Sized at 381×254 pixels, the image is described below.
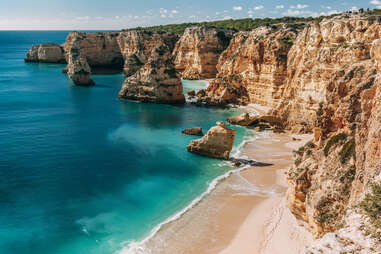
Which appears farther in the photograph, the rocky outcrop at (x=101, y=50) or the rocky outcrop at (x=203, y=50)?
the rocky outcrop at (x=101, y=50)

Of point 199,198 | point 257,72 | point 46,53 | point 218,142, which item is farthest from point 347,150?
point 46,53

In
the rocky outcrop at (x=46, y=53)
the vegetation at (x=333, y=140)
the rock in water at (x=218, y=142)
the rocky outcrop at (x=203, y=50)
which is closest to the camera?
the vegetation at (x=333, y=140)

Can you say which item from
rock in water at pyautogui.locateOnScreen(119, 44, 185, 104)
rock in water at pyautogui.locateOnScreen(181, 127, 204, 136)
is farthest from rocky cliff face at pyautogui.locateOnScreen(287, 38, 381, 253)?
rock in water at pyautogui.locateOnScreen(119, 44, 185, 104)

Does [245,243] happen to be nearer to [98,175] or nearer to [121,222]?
[121,222]

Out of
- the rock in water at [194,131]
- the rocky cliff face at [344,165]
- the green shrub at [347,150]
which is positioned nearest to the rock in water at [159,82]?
the rock in water at [194,131]

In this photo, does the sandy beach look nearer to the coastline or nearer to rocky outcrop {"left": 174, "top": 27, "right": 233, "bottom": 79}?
the coastline

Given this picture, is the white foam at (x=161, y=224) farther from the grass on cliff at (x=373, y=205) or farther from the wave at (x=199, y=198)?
the grass on cliff at (x=373, y=205)

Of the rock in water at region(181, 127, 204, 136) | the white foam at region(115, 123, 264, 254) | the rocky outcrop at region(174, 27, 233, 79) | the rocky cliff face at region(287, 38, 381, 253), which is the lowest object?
the white foam at region(115, 123, 264, 254)

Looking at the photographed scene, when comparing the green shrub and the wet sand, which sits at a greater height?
the green shrub
